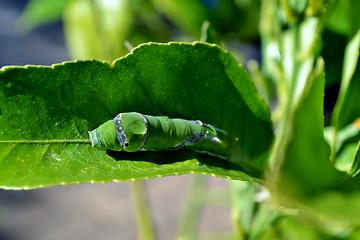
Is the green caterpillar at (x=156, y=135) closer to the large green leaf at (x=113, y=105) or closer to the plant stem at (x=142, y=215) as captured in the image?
the large green leaf at (x=113, y=105)

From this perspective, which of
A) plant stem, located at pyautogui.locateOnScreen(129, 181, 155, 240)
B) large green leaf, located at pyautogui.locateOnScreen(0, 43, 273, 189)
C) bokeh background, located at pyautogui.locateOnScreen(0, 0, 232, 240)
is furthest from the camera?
bokeh background, located at pyautogui.locateOnScreen(0, 0, 232, 240)

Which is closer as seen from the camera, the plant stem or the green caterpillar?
the green caterpillar

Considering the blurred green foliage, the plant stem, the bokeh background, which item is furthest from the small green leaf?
the bokeh background

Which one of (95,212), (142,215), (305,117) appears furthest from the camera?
(95,212)

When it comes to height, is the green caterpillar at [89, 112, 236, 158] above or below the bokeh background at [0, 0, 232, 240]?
below

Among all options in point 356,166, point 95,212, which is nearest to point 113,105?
point 356,166

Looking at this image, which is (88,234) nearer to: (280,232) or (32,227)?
(32,227)

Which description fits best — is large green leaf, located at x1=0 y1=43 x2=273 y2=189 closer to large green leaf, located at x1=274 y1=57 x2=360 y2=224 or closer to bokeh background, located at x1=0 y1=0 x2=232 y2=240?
large green leaf, located at x1=274 y1=57 x2=360 y2=224

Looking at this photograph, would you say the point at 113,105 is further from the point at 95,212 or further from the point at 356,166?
the point at 95,212

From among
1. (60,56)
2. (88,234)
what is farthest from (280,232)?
(60,56)
